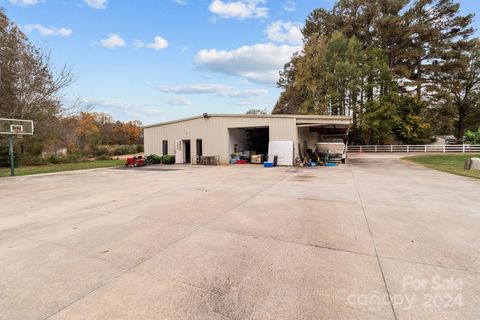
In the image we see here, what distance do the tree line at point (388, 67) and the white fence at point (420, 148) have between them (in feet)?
4.21

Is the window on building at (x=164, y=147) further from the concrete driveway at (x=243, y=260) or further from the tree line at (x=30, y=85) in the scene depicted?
the concrete driveway at (x=243, y=260)

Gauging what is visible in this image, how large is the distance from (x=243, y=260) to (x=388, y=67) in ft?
101

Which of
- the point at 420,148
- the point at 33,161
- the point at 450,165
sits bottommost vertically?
the point at 450,165

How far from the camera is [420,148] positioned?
2566 cm

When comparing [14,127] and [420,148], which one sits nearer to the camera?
[14,127]

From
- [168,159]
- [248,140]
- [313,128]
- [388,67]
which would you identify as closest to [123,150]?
[168,159]

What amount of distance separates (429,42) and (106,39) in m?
31.6

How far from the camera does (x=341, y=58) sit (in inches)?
968

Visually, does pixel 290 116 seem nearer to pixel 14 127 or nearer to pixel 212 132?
pixel 212 132

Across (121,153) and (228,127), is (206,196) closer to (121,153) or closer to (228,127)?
(228,127)

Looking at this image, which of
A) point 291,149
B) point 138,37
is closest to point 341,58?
point 291,149

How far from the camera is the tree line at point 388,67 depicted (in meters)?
24.7

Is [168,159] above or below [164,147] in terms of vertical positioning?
below

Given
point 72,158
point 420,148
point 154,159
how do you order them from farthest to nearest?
point 420,148
point 72,158
point 154,159
